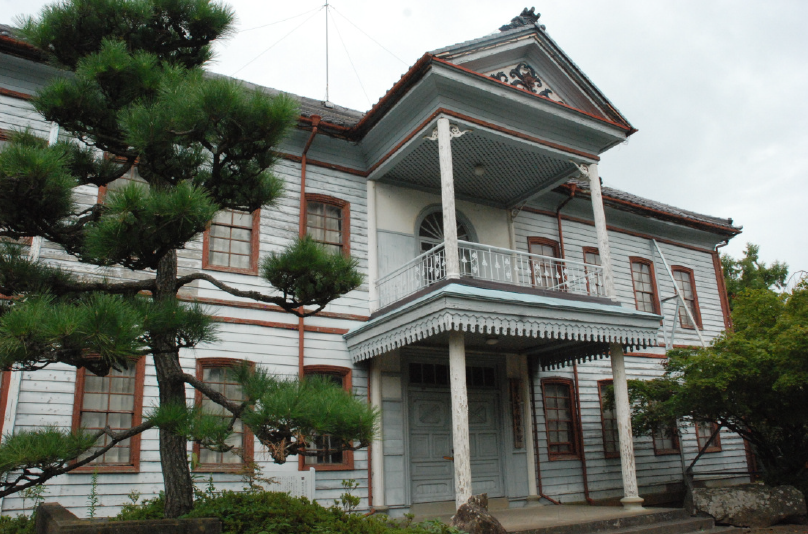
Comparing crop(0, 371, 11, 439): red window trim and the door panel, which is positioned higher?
crop(0, 371, 11, 439): red window trim

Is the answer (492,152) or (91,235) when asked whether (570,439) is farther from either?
(91,235)

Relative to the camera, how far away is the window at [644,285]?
15.0m

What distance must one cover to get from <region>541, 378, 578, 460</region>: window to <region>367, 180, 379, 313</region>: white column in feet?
12.9

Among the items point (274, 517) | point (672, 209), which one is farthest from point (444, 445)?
point (672, 209)

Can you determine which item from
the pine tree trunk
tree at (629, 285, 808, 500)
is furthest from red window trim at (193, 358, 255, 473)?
tree at (629, 285, 808, 500)

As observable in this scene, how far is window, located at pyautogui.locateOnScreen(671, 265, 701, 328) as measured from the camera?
1573cm

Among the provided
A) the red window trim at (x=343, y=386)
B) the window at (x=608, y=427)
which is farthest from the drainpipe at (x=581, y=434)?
the red window trim at (x=343, y=386)

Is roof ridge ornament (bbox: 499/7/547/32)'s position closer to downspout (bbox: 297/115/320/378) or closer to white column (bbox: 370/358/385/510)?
downspout (bbox: 297/115/320/378)

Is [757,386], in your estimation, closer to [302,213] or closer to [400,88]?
[400,88]

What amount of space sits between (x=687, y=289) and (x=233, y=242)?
11.4 m

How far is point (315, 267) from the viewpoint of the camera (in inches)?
212

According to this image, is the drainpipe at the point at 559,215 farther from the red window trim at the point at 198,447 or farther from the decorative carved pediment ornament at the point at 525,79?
the red window trim at the point at 198,447

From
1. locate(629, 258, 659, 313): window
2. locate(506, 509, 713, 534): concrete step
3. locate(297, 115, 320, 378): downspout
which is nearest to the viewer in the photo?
locate(506, 509, 713, 534): concrete step

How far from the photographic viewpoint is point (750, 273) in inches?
1185
